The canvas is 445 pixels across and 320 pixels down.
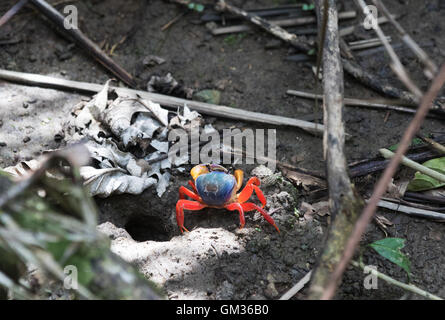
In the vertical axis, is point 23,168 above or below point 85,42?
below

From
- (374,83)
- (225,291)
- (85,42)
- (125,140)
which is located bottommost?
(225,291)

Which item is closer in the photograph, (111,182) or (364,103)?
(111,182)

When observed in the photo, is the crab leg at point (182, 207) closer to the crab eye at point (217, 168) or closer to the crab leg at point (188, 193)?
the crab leg at point (188, 193)

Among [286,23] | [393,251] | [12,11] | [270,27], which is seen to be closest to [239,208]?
[393,251]

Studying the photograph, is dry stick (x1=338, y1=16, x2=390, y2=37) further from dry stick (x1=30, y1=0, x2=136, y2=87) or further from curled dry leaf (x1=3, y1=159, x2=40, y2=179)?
curled dry leaf (x1=3, y1=159, x2=40, y2=179)

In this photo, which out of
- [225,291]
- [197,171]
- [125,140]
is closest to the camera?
[225,291]

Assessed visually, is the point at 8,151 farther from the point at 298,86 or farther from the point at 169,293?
the point at 298,86

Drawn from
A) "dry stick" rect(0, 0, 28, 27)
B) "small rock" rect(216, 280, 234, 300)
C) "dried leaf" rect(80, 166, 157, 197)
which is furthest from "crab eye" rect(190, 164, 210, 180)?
"dry stick" rect(0, 0, 28, 27)

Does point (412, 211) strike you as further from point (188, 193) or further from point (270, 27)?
point (270, 27)
